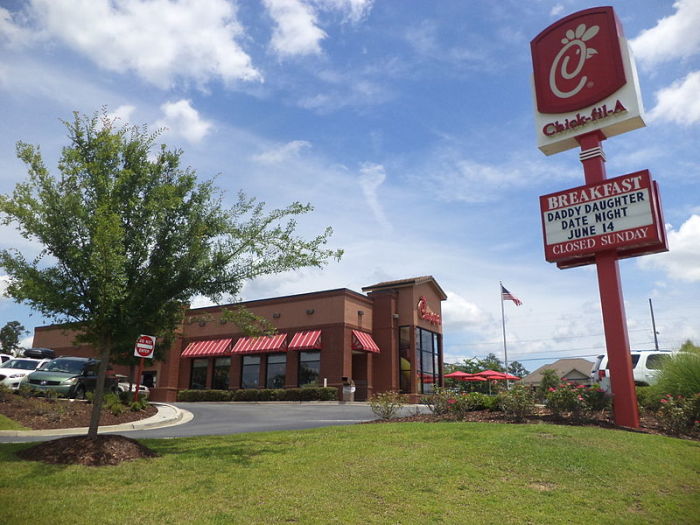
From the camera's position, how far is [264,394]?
31.1 meters

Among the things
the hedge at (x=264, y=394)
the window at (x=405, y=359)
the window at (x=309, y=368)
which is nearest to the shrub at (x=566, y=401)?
the hedge at (x=264, y=394)

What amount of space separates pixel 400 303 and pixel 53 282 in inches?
1078

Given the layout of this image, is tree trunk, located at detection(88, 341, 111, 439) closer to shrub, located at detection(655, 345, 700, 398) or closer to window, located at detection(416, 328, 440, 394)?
shrub, located at detection(655, 345, 700, 398)

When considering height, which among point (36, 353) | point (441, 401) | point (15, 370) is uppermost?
point (36, 353)

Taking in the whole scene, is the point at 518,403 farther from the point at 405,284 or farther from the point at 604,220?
the point at 405,284

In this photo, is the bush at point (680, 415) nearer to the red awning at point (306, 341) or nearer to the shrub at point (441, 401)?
the shrub at point (441, 401)

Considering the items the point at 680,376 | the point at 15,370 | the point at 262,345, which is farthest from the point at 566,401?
the point at 262,345

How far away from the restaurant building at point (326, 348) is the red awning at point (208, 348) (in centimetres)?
7

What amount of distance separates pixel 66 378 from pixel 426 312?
23089 mm

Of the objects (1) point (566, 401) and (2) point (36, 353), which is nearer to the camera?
(1) point (566, 401)

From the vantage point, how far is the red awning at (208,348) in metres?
35.0

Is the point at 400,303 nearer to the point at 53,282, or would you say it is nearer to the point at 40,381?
the point at 40,381

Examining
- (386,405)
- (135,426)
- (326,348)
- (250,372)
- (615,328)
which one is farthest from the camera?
(250,372)

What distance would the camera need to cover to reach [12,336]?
264 feet
